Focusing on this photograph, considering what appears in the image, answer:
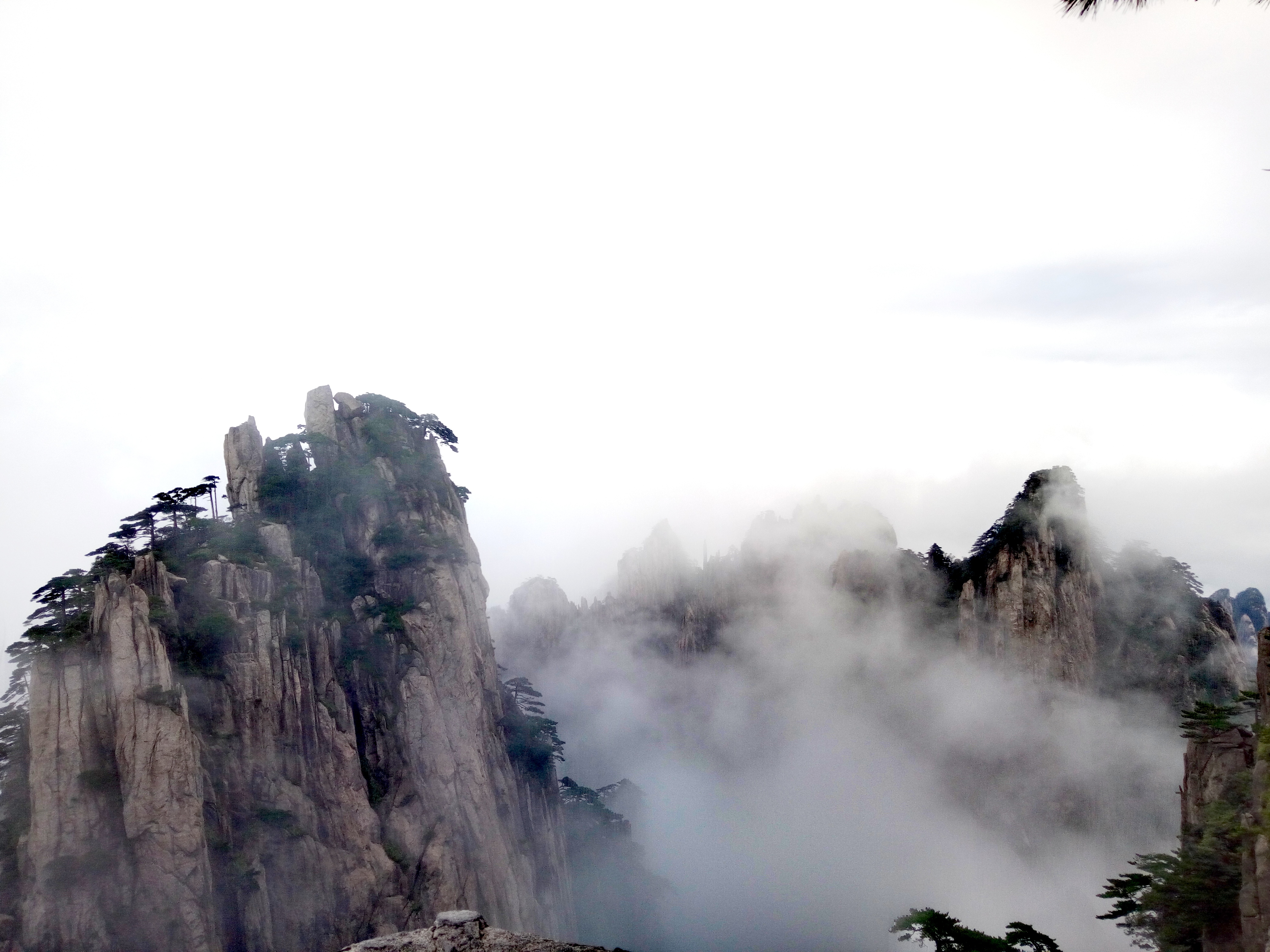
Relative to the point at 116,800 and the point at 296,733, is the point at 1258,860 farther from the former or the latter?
the point at 116,800

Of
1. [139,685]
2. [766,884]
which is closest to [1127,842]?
[766,884]

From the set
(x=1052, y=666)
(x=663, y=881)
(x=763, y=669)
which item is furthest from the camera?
(x=763, y=669)

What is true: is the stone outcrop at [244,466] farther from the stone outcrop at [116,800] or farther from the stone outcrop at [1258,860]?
the stone outcrop at [1258,860]

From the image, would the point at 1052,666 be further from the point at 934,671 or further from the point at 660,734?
the point at 660,734

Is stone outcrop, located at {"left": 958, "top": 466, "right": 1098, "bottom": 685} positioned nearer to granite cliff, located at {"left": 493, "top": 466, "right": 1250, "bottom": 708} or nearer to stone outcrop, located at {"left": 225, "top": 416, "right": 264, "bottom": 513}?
granite cliff, located at {"left": 493, "top": 466, "right": 1250, "bottom": 708}

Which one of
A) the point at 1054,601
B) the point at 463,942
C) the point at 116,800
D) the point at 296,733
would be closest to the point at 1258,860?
the point at 463,942

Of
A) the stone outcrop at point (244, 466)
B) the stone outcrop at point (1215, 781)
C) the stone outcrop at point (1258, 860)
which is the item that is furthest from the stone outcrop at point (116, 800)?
the stone outcrop at point (1215, 781)

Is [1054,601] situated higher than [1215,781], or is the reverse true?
[1054,601]
